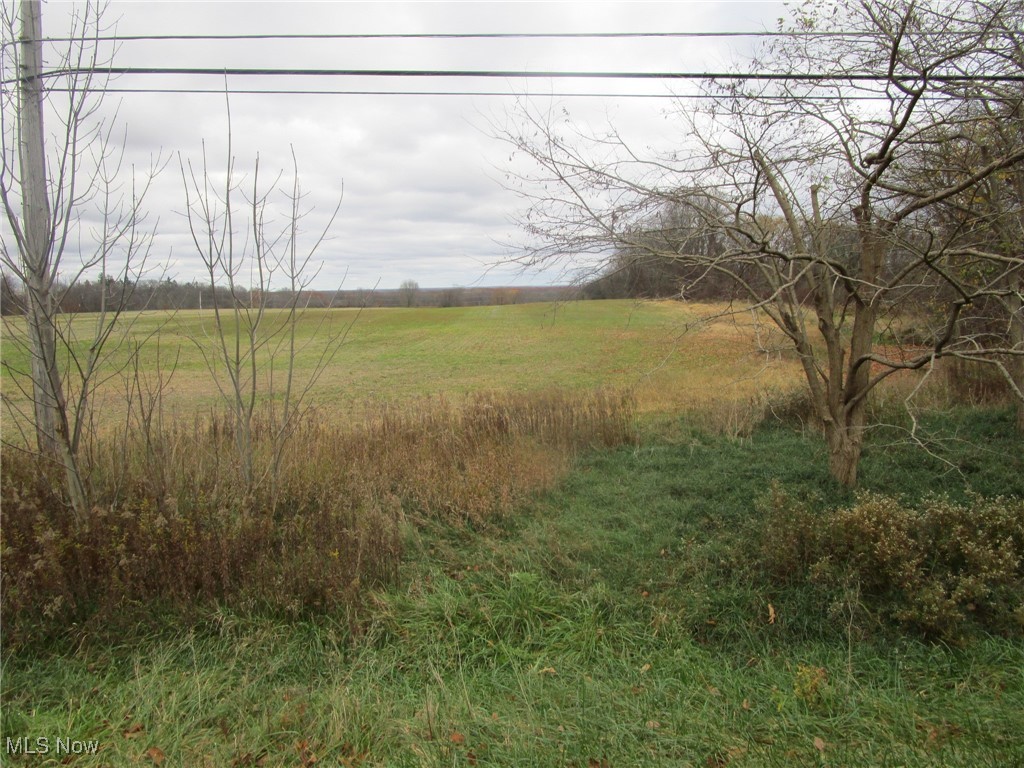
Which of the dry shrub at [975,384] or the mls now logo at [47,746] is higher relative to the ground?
the dry shrub at [975,384]

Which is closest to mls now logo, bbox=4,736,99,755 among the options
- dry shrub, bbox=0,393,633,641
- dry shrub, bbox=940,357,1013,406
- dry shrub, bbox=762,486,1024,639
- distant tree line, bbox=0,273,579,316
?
dry shrub, bbox=0,393,633,641

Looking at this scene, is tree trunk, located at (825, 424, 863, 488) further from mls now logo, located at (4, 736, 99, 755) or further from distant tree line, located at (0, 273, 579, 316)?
mls now logo, located at (4, 736, 99, 755)

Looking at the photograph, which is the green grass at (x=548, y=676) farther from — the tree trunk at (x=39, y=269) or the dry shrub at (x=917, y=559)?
the tree trunk at (x=39, y=269)

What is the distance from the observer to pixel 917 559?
4.45 meters

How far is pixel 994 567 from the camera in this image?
4363 millimetres

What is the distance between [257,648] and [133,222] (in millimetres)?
3517

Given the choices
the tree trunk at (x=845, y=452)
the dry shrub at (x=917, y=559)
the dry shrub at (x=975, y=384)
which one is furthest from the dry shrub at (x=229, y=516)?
the dry shrub at (x=975, y=384)

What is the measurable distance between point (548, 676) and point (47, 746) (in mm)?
2666

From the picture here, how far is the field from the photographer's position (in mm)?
3107

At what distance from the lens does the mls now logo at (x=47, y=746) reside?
10.3ft

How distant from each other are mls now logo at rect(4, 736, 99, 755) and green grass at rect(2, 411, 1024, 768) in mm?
54

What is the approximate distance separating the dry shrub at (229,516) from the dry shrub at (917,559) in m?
2.80

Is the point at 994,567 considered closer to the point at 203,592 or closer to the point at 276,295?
the point at 203,592

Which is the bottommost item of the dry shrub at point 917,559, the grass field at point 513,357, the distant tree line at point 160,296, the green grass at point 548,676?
the green grass at point 548,676
